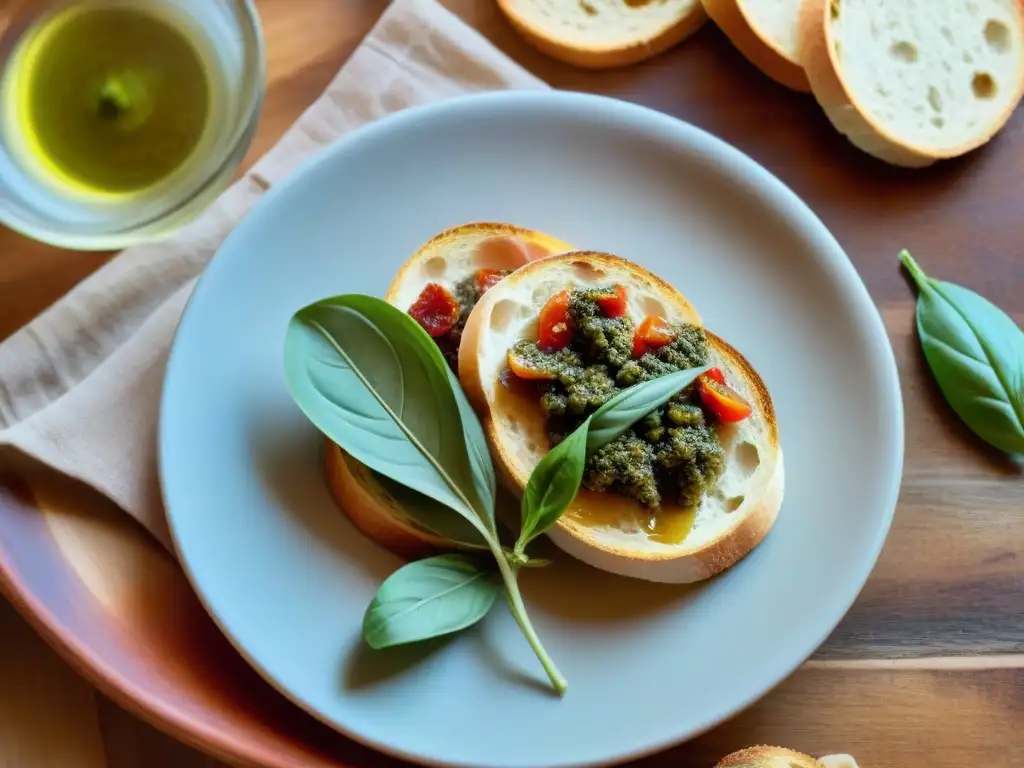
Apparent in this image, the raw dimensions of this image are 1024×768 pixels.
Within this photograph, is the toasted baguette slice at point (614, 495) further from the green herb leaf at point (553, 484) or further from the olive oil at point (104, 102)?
the olive oil at point (104, 102)

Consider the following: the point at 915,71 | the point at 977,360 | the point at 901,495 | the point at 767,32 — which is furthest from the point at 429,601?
the point at 915,71

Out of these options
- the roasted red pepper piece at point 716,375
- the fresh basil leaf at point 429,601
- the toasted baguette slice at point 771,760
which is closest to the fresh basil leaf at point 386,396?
the fresh basil leaf at point 429,601

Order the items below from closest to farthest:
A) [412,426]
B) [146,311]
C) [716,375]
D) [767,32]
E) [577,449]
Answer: [577,449]
[412,426]
[716,375]
[146,311]
[767,32]

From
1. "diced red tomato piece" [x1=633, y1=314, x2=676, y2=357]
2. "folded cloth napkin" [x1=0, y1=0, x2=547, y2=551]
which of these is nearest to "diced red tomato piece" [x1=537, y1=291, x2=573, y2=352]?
"diced red tomato piece" [x1=633, y1=314, x2=676, y2=357]

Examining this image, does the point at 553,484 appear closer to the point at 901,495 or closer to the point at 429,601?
the point at 429,601

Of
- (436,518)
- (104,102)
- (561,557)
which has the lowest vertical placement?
(561,557)

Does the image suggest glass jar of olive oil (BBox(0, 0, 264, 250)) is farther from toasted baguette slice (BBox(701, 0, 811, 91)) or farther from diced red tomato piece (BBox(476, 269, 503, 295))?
toasted baguette slice (BBox(701, 0, 811, 91))
